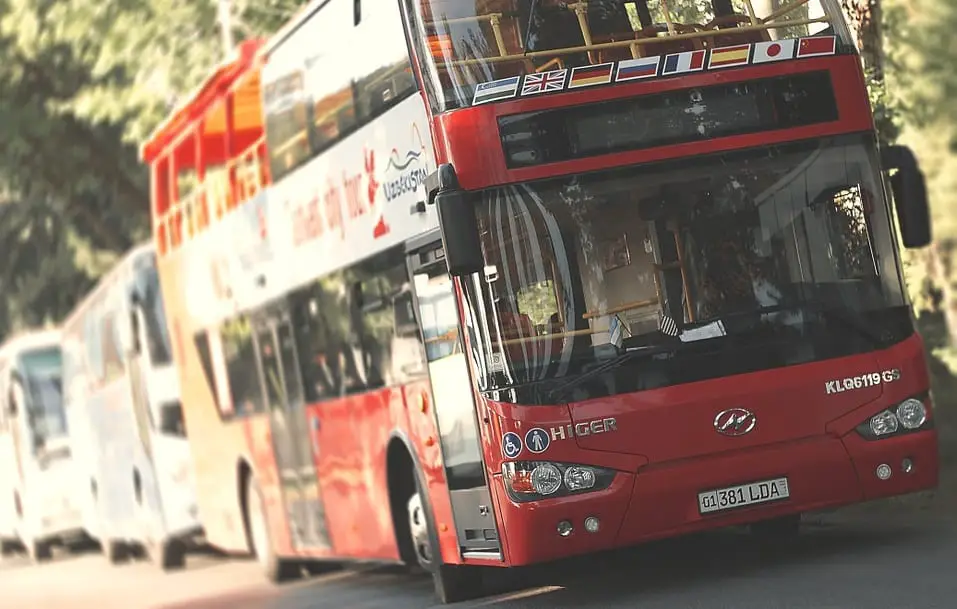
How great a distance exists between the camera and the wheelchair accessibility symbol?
10766 millimetres

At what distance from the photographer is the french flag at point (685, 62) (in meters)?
11.0

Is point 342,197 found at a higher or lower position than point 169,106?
lower

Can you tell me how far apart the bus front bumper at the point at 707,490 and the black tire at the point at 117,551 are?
1717 centimetres

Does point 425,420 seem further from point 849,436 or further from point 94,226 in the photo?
point 94,226

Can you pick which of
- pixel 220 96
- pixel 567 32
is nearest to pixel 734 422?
pixel 567 32

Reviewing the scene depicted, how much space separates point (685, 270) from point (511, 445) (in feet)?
4.29

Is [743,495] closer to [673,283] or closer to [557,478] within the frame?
[557,478]

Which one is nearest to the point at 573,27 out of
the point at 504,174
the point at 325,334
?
the point at 504,174

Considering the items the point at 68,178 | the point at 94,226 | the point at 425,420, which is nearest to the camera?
the point at 425,420

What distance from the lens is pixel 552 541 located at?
35.4 feet

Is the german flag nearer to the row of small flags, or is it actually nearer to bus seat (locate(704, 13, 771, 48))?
the row of small flags

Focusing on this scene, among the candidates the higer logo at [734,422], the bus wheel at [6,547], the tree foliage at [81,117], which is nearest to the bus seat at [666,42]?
the higer logo at [734,422]

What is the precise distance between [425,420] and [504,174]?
2.30 meters

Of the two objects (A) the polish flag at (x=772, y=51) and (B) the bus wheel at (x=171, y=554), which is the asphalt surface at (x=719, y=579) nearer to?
(A) the polish flag at (x=772, y=51)
